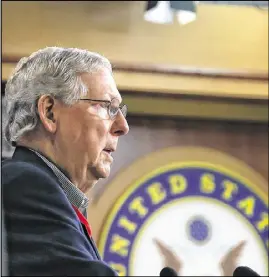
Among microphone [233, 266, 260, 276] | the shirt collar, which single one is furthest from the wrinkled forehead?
microphone [233, 266, 260, 276]

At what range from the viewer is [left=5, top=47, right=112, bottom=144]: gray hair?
0.83 metres

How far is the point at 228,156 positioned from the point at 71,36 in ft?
3.16

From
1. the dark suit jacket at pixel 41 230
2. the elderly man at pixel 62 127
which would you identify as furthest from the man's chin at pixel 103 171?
the dark suit jacket at pixel 41 230

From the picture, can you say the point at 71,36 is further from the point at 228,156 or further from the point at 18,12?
the point at 228,156

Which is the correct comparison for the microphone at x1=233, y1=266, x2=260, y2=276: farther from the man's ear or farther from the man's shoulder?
the man's ear

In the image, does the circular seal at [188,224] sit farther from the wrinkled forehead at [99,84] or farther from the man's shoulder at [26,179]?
the man's shoulder at [26,179]

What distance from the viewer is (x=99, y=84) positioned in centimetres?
85

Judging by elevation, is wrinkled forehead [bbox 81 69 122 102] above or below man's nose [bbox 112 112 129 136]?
above

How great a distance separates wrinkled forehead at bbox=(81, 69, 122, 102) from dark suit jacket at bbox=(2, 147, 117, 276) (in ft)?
0.57

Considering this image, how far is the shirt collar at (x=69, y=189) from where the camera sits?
2.57ft

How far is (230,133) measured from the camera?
3.19m

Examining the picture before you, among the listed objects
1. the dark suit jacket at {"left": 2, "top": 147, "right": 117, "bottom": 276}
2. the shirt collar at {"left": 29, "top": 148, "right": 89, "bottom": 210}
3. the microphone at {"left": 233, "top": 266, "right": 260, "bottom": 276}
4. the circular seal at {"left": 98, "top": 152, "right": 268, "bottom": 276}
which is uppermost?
the microphone at {"left": 233, "top": 266, "right": 260, "bottom": 276}

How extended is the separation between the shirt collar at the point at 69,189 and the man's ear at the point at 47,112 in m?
0.04

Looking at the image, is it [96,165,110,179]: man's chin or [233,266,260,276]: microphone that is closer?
[233,266,260,276]: microphone
